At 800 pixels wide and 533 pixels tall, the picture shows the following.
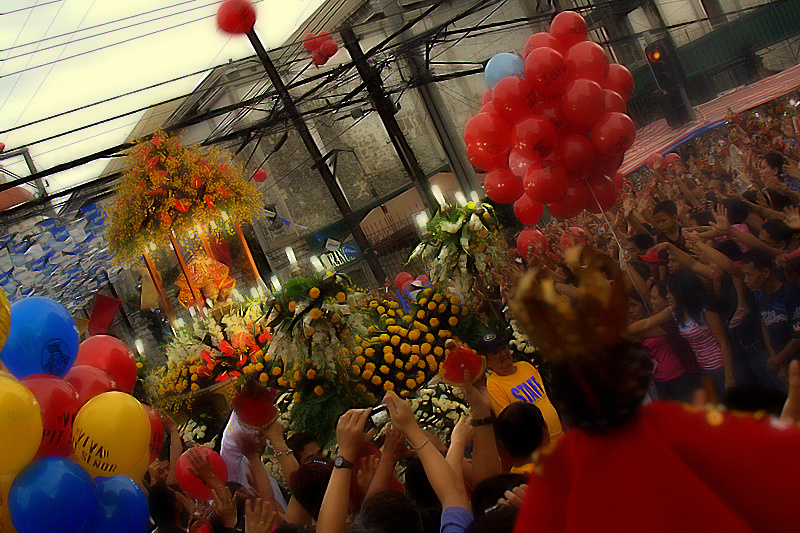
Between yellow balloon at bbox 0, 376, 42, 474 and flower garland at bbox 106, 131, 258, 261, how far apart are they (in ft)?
20.6

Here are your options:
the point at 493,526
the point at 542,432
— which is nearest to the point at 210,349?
the point at 542,432

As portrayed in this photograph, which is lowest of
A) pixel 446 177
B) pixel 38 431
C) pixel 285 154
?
pixel 38 431

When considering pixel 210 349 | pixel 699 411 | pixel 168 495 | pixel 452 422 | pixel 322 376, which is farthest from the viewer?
pixel 210 349

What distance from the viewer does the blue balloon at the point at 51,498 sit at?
2.46 meters

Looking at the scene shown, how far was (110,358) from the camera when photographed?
371cm

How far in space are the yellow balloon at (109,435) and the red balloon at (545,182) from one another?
11.9ft

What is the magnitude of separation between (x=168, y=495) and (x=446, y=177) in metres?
16.5

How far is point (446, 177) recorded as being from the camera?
19469mm

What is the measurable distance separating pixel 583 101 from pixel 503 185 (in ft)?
3.91

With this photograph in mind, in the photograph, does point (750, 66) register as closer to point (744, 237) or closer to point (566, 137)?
point (566, 137)

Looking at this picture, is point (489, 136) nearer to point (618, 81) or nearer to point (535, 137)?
point (535, 137)

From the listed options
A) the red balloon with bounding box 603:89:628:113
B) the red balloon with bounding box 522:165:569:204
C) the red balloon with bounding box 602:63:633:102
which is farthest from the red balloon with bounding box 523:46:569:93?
the red balloon with bounding box 522:165:569:204

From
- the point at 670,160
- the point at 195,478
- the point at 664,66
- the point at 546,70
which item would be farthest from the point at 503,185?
the point at 664,66

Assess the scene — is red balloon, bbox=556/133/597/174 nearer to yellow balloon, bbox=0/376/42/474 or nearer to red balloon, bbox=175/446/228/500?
red balloon, bbox=175/446/228/500
